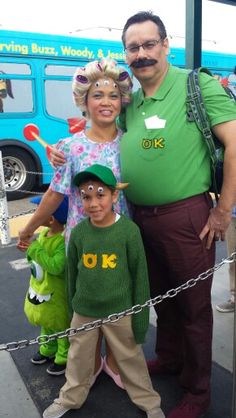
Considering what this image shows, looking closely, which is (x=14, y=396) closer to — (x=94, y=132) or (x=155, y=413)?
(x=155, y=413)

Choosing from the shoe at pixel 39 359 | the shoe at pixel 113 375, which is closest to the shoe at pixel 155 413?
the shoe at pixel 113 375

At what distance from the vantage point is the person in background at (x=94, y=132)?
6.26 ft

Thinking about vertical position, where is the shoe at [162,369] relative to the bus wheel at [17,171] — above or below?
below

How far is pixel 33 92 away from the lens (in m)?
7.16

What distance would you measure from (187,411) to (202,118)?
1395 millimetres

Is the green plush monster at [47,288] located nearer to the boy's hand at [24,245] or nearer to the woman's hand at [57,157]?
the boy's hand at [24,245]

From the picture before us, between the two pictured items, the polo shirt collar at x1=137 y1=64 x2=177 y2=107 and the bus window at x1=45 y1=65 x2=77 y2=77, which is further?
the bus window at x1=45 y1=65 x2=77 y2=77

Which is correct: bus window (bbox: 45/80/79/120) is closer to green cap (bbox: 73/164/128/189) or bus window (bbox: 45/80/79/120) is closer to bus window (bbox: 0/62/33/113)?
bus window (bbox: 0/62/33/113)

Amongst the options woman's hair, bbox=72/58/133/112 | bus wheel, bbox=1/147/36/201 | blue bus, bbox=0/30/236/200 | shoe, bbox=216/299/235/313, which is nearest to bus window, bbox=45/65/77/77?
blue bus, bbox=0/30/236/200

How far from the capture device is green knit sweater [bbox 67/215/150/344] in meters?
1.82

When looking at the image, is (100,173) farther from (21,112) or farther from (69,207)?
(21,112)

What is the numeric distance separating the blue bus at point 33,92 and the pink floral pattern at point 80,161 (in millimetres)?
4797

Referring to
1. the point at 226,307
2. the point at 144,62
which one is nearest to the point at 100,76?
the point at 144,62

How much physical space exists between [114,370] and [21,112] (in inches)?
222
